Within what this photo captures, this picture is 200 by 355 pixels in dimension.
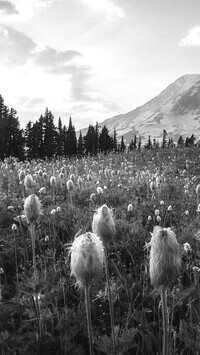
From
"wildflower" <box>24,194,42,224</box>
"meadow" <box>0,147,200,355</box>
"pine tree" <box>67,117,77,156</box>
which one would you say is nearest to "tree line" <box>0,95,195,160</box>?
"pine tree" <box>67,117,77,156</box>

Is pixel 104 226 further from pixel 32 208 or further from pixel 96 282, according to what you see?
pixel 96 282

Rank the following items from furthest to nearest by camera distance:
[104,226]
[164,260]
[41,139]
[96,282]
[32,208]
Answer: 1. [41,139]
2. [96,282]
3. [32,208]
4. [104,226]
5. [164,260]

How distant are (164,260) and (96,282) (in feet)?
6.64

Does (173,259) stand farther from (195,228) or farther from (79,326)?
(195,228)

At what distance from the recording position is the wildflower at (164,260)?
6.57 ft

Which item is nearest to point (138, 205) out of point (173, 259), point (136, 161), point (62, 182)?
point (62, 182)

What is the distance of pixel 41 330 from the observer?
10.0 ft

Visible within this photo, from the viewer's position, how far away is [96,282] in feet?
12.7

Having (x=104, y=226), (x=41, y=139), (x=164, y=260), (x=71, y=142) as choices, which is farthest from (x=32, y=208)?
(x=71, y=142)

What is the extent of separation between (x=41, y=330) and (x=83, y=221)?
3.13 m

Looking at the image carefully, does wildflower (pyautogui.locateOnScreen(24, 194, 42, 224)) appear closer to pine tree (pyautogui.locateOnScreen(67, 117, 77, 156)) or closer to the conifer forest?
the conifer forest

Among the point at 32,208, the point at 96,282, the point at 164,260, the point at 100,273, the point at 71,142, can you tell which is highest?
the point at 71,142

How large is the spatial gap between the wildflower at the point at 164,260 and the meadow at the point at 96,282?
2.34 ft

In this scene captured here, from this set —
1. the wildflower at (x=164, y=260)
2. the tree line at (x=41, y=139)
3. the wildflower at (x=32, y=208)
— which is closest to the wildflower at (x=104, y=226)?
the wildflower at (x=164, y=260)
